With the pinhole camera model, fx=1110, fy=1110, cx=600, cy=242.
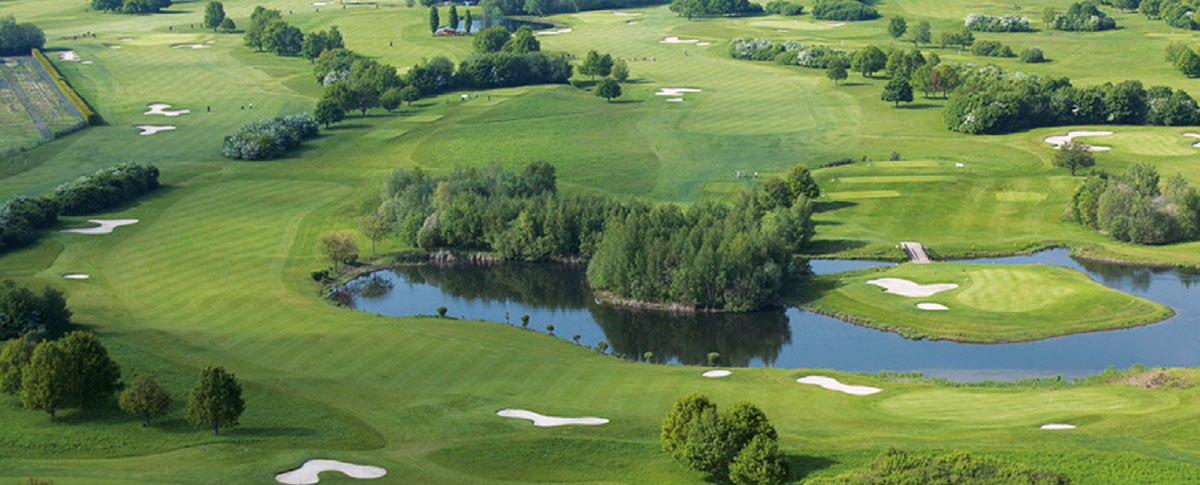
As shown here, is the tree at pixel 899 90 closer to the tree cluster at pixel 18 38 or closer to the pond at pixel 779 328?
the pond at pixel 779 328

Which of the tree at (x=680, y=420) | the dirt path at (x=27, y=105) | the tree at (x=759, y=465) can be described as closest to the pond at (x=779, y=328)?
the tree at (x=680, y=420)

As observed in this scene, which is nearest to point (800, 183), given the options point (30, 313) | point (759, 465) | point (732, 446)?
point (732, 446)

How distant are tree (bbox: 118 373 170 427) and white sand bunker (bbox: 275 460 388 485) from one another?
29.3 ft

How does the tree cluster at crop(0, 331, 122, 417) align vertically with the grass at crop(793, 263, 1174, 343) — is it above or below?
above

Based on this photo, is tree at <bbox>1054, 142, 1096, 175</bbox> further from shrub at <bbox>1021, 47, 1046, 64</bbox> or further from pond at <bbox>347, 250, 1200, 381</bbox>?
shrub at <bbox>1021, 47, 1046, 64</bbox>

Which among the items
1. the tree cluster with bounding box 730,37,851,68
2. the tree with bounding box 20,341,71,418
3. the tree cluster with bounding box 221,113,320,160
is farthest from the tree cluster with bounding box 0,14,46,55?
the tree with bounding box 20,341,71,418

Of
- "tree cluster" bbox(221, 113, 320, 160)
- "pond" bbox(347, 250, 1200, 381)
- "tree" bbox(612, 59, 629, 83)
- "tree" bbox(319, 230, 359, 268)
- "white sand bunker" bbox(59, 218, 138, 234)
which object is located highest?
"tree" bbox(612, 59, 629, 83)

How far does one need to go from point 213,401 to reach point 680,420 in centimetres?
1949

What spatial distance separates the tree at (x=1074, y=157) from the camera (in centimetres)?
10812

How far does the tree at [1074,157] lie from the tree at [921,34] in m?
77.9

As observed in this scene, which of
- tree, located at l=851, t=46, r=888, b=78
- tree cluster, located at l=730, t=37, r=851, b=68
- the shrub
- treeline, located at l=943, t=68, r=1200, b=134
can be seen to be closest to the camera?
treeline, located at l=943, t=68, r=1200, b=134

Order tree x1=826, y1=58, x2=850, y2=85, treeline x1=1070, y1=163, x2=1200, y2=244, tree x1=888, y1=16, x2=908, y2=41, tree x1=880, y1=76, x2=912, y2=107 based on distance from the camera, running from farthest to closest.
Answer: tree x1=888, y1=16, x2=908, y2=41
tree x1=826, y1=58, x2=850, y2=85
tree x1=880, y1=76, x2=912, y2=107
treeline x1=1070, y1=163, x2=1200, y2=244

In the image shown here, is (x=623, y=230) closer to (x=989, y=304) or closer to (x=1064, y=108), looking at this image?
(x=989, y=304)

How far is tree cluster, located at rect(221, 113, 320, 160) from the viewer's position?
4749 inches
